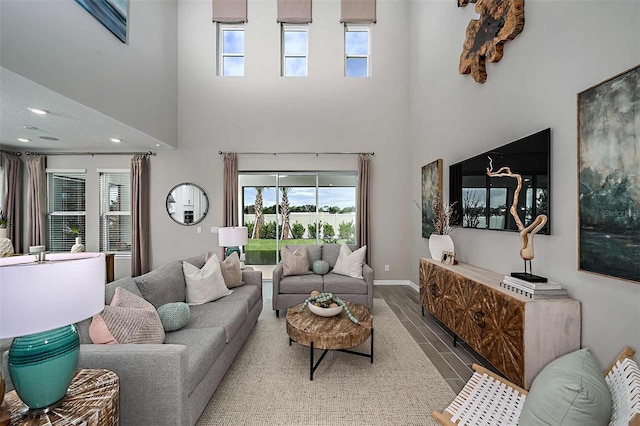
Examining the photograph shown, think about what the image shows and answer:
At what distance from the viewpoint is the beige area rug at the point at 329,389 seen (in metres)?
1.84

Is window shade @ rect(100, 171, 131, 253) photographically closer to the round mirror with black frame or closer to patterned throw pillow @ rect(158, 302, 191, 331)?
the round mirror with black frame

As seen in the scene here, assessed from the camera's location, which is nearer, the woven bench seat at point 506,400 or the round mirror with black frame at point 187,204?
the woven bench seat at point 506,400

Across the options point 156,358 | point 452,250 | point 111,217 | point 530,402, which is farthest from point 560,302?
point 111,217

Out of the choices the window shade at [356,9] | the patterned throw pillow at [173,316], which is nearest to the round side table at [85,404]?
the patterned throw pillow at [173,316]

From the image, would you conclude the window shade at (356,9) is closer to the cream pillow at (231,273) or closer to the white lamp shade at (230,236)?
the white lamp shade at (230,236)

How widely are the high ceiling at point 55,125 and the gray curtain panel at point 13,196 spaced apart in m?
0.31

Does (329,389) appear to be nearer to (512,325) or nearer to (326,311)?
(326,311)

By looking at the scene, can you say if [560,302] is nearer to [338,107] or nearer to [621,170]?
[621,170]

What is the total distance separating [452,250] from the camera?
3.23m

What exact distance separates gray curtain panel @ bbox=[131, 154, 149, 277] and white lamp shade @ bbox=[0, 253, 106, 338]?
4.56 meters

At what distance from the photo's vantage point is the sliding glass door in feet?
17.8

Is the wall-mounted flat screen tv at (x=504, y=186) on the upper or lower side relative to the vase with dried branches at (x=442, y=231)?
upper

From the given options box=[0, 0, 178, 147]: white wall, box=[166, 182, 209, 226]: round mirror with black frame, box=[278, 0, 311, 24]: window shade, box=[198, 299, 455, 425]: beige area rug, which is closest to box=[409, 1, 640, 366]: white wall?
box=[198, 299, 455, 425]: beige area rug

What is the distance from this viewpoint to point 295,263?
392 centimetres
